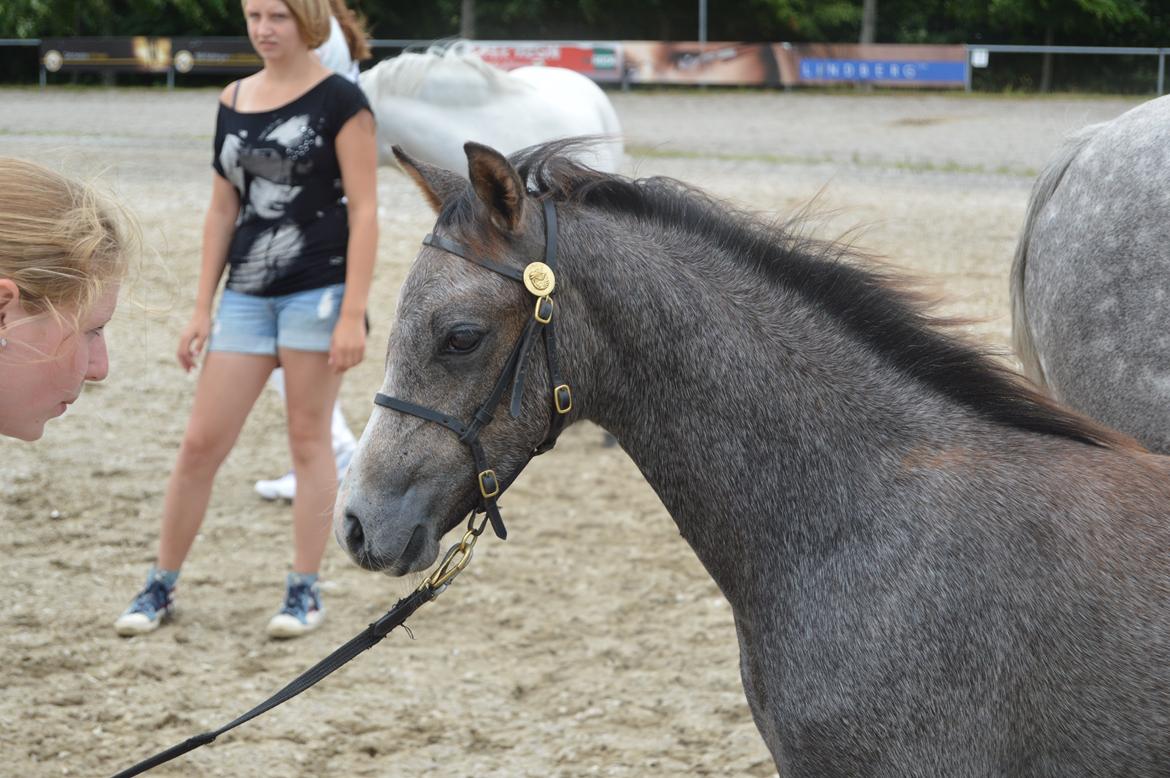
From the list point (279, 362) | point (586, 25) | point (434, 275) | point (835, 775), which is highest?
point (586, 25)

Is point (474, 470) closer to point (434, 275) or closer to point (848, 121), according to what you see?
point (434, 275)

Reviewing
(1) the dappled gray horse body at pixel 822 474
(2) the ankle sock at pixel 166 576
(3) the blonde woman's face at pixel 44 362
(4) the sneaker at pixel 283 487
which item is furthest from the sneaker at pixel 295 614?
(1) the dappled gray horse body at pixel 822 474

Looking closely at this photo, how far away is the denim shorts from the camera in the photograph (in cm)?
407

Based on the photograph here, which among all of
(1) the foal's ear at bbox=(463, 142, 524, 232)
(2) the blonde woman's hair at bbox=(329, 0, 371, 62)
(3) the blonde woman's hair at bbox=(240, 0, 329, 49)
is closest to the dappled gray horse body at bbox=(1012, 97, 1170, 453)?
(1) the foal's ear at bbox=(463, 142, 524, 232)

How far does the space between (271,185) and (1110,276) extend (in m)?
2.68

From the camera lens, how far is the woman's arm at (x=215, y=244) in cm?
421

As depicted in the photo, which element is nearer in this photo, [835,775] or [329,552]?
[835,775]

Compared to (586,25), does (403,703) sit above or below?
below

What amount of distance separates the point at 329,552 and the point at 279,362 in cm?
130

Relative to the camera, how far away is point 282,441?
6.66 meters

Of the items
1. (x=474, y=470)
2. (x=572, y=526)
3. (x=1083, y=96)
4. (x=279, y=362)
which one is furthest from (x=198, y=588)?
(x=1083, y=96)

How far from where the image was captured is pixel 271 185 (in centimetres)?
408

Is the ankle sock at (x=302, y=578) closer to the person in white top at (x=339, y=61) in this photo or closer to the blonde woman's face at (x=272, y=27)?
the person in white top at (x=339, y=61)

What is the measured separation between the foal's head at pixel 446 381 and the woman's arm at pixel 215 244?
2.21 m
